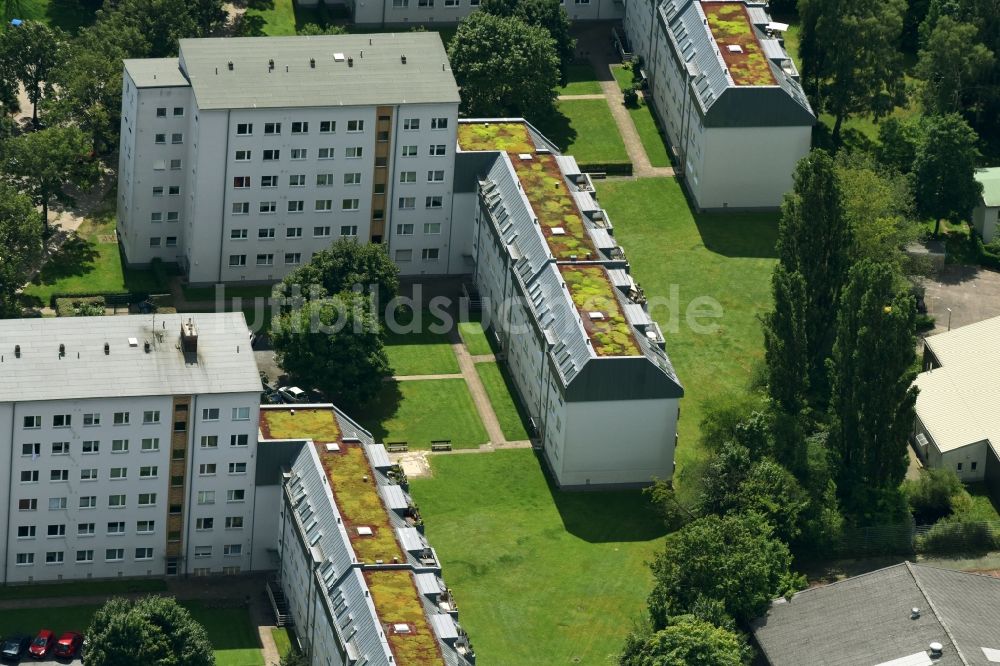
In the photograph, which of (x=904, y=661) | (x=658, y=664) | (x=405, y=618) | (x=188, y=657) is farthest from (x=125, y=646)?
Result: (x=904, y=661)

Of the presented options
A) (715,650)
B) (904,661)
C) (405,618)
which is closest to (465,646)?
(405,618)

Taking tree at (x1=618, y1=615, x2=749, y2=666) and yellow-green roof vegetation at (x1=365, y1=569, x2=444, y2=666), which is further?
tree at (x1=618, y1=615, x2=749, y2=666)

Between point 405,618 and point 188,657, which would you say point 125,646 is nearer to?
point 188,657

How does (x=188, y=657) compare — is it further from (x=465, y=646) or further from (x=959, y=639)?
(x=959, y=639)

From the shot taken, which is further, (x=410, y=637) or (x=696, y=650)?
(x=696, y=650)

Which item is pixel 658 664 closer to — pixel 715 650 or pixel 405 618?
pixel 715 650

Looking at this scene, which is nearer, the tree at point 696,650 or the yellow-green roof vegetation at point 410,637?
the yellow-green roof vegetation at point 410,637

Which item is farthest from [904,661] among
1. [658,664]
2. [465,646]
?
[465,646]
